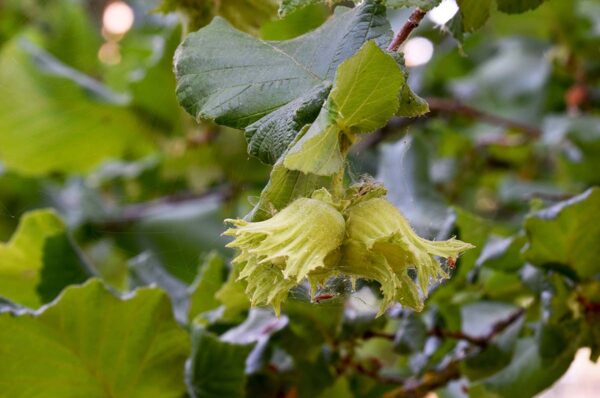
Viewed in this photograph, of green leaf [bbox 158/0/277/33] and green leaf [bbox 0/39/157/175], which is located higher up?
green leaf [bbox 0/39/157/175]

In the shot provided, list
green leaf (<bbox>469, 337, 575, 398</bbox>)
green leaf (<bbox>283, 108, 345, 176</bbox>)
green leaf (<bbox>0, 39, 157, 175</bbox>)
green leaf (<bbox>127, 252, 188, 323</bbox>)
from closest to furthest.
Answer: green leaf (<bbox>283, 108, 345, 176</bbox>) → green leaf (<bbox>469, 337, 575, 398</bbox>) → green leaf (<bbox>127, 252, 188, 323</bbox>) → green leaf (<bbox>0, 39, 157, 175</bbox>)

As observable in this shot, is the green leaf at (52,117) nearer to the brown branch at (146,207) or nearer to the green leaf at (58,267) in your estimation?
the brown branch at (146,207)

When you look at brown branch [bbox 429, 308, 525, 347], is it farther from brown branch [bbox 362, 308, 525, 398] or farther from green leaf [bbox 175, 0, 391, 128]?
green leaf [bbox 175, 0, 391, 128]

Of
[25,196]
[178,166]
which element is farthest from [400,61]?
[25,196]

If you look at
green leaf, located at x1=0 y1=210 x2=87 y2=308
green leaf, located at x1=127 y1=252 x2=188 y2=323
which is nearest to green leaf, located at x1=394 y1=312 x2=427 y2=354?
→ green leaf, located at x1=127 y1=252 x2=188 y2=323

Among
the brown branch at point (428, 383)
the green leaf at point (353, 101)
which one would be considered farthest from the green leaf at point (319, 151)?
the brown branch at point (428, 383)

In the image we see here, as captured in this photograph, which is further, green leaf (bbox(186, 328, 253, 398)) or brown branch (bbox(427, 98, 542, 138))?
brown branch (bbox(427, 98, 542, 138))

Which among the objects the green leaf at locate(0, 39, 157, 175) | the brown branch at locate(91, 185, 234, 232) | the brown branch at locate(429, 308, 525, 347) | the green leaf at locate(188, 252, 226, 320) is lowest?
the brown branch at locate(429, 308, 525, 347)
